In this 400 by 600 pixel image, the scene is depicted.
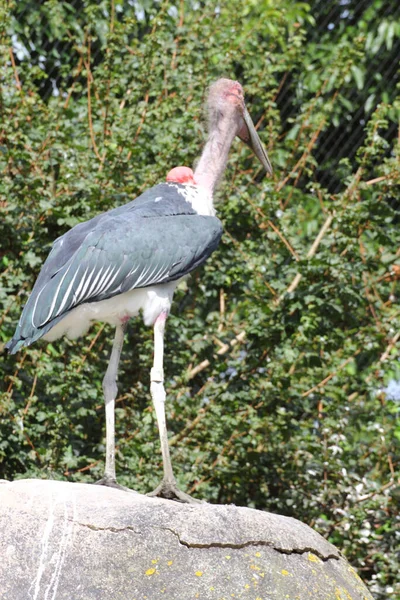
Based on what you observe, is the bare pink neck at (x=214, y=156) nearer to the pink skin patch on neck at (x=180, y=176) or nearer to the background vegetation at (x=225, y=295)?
the pink skin patch on neck at (x=180, y=176)

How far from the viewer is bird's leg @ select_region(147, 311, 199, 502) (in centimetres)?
434

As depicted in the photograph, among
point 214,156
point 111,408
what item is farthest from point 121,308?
point 214,156

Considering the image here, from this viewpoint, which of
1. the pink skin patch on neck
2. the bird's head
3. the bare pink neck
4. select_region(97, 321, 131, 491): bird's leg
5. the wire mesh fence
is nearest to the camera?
select_region(97, 321, 131, 491): bird's leg

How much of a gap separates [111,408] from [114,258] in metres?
0.62

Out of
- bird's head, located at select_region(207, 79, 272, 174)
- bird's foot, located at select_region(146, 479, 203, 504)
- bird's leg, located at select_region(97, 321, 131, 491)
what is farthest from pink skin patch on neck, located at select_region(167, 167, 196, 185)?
bird's foot, located at select_region(146, 479, 203, 504)

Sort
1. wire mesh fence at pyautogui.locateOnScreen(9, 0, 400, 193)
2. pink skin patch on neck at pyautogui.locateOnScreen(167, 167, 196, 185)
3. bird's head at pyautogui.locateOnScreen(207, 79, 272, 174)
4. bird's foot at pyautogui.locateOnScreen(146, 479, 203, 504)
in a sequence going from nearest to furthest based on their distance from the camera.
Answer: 1. bird's foot at pyautogui.locateOnScreen(146, 479, 203, 504)
2. pink skin patch on neck at pyautogui.locateOnScreen(167, 167, 196, 185)
3. bird's head at pyautogui.locateOnScreen(207, 79, 272, 174)
4. wire mesh fence at pyautogui.locateOnScreen(9, 0, 400, 193)

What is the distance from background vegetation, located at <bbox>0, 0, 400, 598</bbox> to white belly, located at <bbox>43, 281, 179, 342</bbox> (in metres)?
1.15

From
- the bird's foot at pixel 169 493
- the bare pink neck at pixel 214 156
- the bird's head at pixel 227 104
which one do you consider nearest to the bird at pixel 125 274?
the bird's foot at pixel 169 493

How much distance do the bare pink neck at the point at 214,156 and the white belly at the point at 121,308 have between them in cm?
61

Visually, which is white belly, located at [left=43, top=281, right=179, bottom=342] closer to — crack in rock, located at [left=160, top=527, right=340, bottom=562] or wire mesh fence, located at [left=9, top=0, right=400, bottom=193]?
crack in rock, located at [left=160, top=527, right=340, bottom=562]

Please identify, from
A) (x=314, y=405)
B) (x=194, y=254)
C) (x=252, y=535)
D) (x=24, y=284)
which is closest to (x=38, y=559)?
(x=252, y=535)

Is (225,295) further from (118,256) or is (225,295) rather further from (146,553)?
(146,553)

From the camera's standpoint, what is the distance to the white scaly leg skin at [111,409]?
4.46 m

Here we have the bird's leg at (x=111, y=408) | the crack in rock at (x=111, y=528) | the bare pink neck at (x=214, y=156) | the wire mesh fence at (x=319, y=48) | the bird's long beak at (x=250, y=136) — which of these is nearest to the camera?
the crack in rock at (x=111, y=528)
